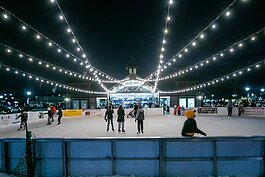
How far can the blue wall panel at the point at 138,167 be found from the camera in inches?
257

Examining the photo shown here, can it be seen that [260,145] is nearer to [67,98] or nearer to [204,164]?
[204,164]

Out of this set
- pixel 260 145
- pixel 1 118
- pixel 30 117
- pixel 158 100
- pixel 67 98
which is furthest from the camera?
pixel 67 98

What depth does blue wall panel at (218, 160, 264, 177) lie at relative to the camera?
20.9 ft

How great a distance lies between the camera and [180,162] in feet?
21.1

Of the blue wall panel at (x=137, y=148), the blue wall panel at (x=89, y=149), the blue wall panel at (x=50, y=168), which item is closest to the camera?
the blue wall panel at (x=137, y=148)

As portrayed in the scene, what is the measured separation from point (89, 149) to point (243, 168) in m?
3.47

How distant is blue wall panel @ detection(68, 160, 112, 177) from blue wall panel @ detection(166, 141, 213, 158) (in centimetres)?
142

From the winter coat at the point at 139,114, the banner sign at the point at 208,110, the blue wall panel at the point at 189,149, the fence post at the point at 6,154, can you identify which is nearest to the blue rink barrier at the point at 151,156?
the blue wall panel at the point at 189,149

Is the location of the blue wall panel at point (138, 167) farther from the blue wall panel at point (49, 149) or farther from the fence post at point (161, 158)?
the blue wall panel at point (49, 149)

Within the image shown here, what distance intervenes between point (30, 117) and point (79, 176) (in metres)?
20.5

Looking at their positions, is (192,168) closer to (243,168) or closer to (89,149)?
(243,168)

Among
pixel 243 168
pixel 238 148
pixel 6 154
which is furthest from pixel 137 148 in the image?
pixel 6 154

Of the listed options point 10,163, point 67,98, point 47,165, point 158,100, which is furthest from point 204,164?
point 67,98

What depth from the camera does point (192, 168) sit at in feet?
21.1
